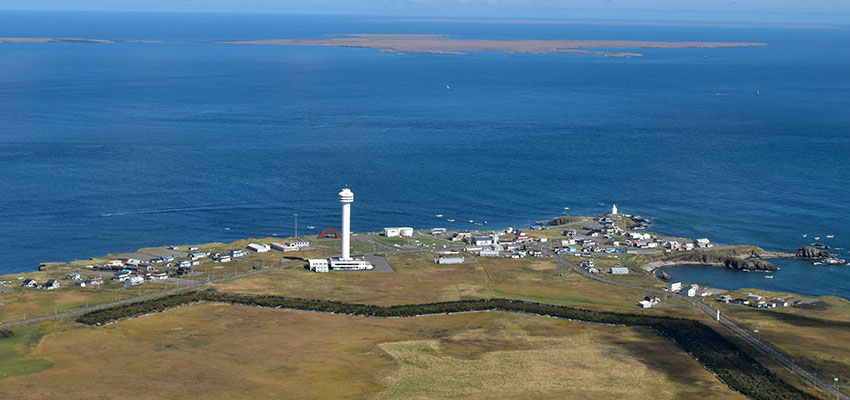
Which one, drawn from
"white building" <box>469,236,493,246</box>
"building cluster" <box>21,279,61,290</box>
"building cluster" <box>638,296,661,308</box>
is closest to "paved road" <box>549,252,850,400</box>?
"building cluster" <box>638,296,661,308</box>

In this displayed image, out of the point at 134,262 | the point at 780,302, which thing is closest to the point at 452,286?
the point at 780,302

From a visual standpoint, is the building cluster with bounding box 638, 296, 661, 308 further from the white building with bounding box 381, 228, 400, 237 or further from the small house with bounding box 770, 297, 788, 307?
the white building with bounding box 381, 228, 400, 237

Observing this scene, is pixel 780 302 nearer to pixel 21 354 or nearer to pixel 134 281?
pixel 134 281

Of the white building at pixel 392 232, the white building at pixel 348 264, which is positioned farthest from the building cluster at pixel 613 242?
the white building at pixel 348 264

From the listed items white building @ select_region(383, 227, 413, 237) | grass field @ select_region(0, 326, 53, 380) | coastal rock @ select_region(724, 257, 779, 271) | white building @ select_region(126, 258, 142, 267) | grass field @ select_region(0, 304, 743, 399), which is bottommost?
coastal rock @ select_region(724, 257, 779, 271)

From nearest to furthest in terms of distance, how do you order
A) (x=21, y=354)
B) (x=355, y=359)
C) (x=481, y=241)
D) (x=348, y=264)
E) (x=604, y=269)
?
(x=21, y=354)
(x=355, y=359)
(x=348, y=264)
(x=604, y=269)
(x=481, y=241)

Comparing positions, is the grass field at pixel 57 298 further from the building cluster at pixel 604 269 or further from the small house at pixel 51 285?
the building cluster at pixel 604 269
